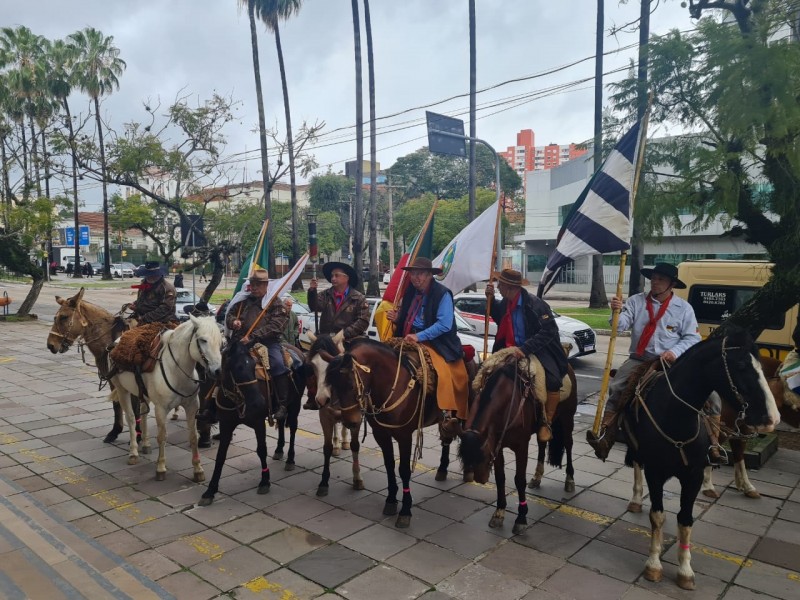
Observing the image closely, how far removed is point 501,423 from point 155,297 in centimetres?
A: 511

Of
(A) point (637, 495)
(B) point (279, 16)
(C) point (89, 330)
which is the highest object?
(B) point (279, 16)

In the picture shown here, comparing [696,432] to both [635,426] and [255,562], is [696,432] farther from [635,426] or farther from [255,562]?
[255,562]

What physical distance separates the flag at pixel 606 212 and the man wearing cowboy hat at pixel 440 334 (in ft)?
3.75

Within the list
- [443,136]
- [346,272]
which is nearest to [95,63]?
[443,136]

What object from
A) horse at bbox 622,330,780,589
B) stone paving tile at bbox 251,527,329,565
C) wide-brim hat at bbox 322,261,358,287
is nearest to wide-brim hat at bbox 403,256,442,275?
wide-brim hat at bbox 322,261,358,287

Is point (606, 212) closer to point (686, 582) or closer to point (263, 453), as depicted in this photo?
point (686, 582)

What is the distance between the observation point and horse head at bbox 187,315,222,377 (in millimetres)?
5863

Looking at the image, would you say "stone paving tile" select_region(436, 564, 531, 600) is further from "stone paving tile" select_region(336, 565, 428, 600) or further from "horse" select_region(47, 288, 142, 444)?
"horse" select_region(47, 288, 142, 444)

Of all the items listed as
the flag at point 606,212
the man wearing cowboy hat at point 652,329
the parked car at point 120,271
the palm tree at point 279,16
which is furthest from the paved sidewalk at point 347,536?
the parked car at point 120,271

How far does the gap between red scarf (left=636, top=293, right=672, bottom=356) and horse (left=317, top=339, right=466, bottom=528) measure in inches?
78.1

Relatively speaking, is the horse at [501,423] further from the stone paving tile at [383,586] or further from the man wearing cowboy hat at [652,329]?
the stone paving tile at [383,586]

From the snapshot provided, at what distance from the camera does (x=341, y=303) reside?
268 inches

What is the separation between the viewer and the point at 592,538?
5.04 metres

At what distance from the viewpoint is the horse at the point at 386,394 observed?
501 centimetres
